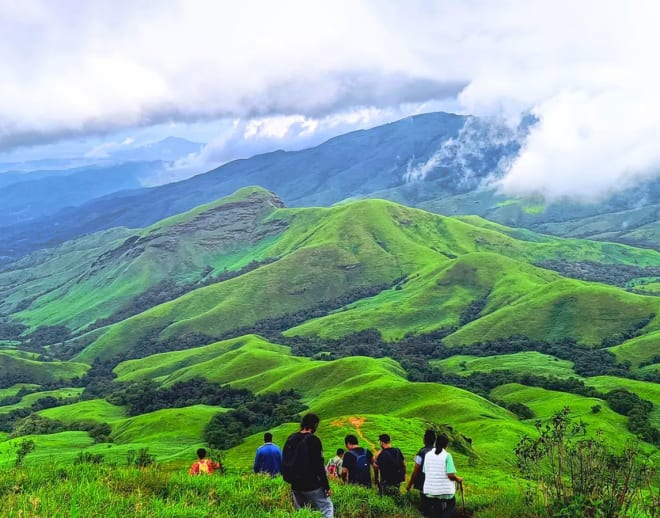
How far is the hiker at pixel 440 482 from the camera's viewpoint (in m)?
19.4

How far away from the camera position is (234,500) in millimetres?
15930

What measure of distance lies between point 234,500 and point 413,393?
11847cm

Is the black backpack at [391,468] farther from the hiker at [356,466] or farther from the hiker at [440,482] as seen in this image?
the hiker at [440,482]

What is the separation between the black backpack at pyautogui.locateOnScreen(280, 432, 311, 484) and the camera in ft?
52.9

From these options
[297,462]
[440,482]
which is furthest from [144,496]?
[440,482]

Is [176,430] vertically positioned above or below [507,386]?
above

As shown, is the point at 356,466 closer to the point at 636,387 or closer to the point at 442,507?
the point at 442,507

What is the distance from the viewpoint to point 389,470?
2298cm

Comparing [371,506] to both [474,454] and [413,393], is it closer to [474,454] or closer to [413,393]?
[474,454]

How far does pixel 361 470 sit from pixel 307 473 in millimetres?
9267

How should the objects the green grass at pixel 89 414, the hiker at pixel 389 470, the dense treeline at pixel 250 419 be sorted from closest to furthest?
the hiker at pixel 389 470 → the dense treeline at pixel 250 419 → the green grass at pixel 89 414

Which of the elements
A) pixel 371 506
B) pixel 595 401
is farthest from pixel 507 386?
pixel 371 506

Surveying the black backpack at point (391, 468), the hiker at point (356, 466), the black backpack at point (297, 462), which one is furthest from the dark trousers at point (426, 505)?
the black backpack at point (297, 462)

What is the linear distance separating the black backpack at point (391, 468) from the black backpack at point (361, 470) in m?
1.44
